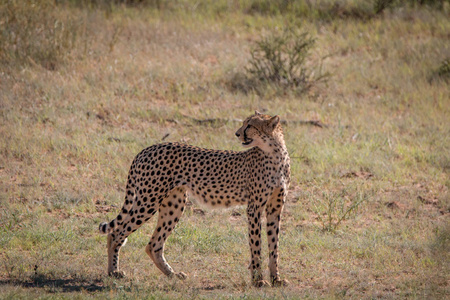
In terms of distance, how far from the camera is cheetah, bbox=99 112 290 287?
5750 millimetres

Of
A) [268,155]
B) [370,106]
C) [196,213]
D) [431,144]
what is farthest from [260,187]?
[370,106]

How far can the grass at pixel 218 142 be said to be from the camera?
6062mm

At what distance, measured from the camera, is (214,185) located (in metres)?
5.96

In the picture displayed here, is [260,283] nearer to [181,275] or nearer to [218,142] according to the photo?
[181,275]

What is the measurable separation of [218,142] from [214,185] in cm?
355

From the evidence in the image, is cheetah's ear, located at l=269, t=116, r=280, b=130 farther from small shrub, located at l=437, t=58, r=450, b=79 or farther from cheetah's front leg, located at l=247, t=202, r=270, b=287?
small shrub, located at l=437, t=58, r=450, b=79

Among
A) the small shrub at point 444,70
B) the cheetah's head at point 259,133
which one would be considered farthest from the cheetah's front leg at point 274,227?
the small shrub at point 444,70

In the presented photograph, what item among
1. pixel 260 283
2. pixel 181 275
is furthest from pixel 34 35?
pixel 260 283

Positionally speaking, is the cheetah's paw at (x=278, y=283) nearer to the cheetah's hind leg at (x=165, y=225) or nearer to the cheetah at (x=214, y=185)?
the cheetah at (x=214, y=185)

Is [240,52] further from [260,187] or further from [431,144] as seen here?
[260,187]

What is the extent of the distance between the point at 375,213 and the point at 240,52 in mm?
5917

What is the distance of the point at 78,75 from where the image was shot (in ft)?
36.7

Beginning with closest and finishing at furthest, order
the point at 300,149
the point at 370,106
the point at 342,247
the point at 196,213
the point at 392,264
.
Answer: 1. the point at 392,264
2. the point at 342,247
3. the point at 196,213
4. the point at 300,149
5. the point at 370,106

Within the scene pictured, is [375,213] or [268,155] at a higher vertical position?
[268,155]
